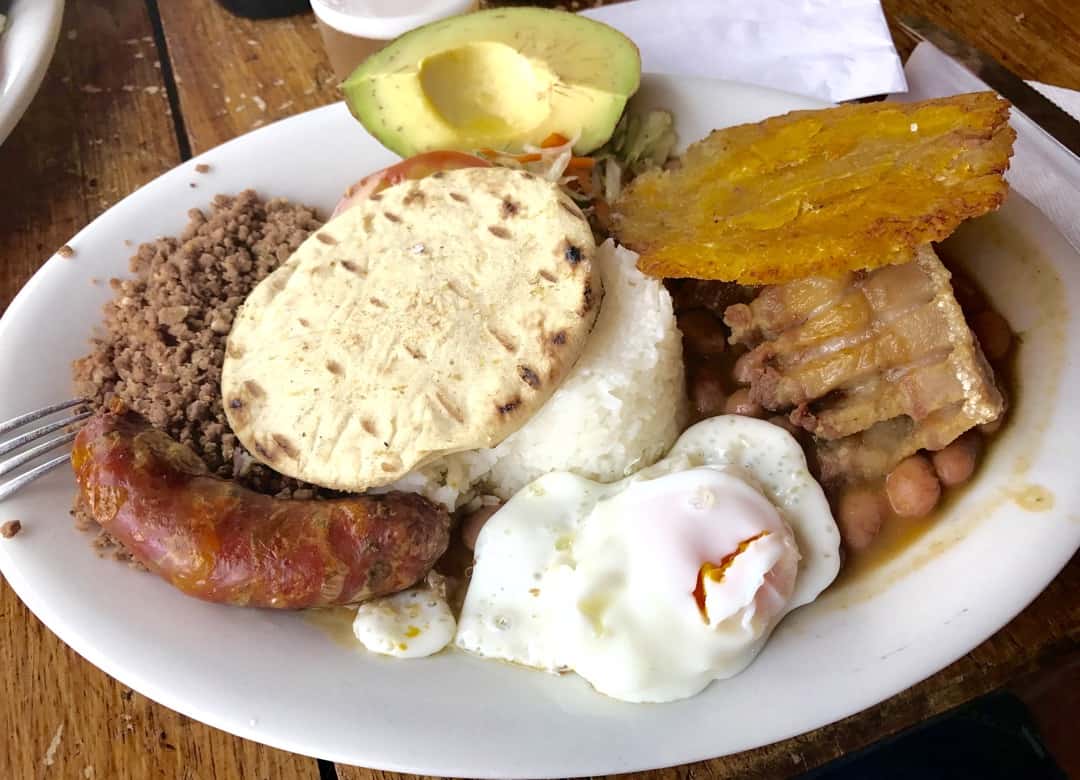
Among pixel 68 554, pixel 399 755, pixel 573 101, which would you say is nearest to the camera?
pixel 399 755

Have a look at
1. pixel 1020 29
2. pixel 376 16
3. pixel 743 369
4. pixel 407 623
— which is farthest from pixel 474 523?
pixel 1020 29

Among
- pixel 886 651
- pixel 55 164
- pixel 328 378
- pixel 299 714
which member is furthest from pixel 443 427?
pixel 55 164

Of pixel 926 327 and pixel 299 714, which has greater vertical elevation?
pixel 926 327

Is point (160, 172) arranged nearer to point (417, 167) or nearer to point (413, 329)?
point (417, 167)

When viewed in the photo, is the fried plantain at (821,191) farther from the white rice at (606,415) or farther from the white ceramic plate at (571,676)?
the white ceramic plate at (571,676)

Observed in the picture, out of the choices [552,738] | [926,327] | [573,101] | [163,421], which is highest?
[573,101]

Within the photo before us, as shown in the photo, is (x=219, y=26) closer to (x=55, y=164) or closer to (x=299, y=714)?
(x=55, y=164)

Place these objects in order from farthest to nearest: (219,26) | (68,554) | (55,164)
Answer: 1. (219,26)
2. (55,164)
3. (68,554)
